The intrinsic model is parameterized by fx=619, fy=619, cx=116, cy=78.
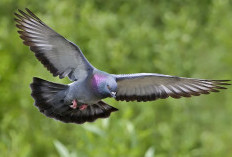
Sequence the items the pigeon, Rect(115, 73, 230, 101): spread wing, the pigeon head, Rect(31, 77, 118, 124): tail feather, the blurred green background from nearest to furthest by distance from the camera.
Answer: the pigeon head
the pigeon
Rect(31, 77, 118, 124): tail feather
Rect(115, 73, 230, 101): spread wing
the blurred green background

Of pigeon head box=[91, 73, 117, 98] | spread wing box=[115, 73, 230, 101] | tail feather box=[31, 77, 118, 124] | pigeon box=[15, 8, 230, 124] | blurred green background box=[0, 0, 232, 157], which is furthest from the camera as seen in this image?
blurred green background box=[0, 0, 232, 157]

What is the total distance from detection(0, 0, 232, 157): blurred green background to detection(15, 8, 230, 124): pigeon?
167 centimetres

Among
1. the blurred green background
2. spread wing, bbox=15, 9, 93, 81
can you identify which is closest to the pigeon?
spread wing, bbox=15, 9, 93, 81

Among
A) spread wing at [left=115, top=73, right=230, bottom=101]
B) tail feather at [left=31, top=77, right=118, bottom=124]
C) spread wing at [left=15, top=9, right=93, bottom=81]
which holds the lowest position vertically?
tail feather at [left=31, top=77, right=118, bottom=124]

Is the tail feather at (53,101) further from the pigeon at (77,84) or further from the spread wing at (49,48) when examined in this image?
the spread wing at (49,48)

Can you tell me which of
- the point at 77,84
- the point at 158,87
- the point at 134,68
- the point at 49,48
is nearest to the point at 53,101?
the point at 77,84

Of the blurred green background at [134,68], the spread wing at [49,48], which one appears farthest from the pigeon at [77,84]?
the blurred green background at [134,68]

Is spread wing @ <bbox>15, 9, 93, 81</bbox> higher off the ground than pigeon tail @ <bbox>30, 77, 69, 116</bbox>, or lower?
higher

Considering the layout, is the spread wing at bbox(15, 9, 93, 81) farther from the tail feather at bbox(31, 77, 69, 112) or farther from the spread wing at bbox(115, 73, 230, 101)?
the spread wing at bbox(115, 73, 230, 101)

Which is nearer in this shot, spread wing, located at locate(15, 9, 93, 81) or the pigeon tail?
spread wing, located at locate(15, 9, 93, 81)

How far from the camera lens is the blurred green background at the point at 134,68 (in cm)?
813

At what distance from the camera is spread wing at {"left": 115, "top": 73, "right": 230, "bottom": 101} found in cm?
512

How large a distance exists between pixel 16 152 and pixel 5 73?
45.9 inches

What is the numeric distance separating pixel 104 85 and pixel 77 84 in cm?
33
